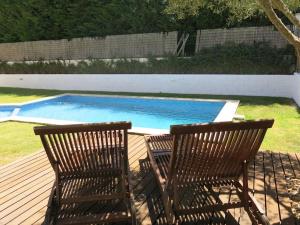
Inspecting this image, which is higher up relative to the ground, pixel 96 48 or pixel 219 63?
pixel 96 48

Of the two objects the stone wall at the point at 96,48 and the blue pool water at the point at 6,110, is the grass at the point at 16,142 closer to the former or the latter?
the blue pool water at the point at 6,110

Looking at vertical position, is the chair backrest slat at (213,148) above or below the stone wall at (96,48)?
above

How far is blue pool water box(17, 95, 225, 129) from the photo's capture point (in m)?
10.7

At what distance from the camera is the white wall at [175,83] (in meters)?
12.1

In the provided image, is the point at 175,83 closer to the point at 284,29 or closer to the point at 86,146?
the point at 284,29

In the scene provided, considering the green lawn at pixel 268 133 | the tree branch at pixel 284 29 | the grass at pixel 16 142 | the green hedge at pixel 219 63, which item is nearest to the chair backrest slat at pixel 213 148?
the tree branch at pixel 284 29

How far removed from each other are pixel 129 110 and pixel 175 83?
3.08 m

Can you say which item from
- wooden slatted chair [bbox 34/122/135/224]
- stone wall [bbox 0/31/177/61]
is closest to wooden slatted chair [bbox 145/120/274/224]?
wooden slatted chair [bbox 34/122/135/224]

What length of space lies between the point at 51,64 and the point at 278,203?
16.7 metres

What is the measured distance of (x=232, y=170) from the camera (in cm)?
324

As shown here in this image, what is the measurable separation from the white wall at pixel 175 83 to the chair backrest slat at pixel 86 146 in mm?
8467

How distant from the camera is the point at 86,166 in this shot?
3428 millimetres

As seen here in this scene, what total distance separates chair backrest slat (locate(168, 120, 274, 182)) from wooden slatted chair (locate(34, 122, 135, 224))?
634 millimetres

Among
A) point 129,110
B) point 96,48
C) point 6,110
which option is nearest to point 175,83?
point 129,110
